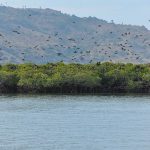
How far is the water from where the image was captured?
49281mm

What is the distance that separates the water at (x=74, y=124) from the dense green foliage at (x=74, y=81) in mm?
25121

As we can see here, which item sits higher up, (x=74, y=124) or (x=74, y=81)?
(x=74, y=81)

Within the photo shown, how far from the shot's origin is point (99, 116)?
67812 millimetres

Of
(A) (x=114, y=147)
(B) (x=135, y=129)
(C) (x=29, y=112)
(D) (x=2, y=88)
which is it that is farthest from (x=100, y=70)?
(A) (x=114, y=147)

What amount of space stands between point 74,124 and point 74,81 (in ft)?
173

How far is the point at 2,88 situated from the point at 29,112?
41.6 m

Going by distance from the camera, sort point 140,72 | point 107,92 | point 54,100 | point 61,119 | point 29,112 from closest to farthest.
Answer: point 61,119, point 29,112, point 54,100, point 107,92, point 140,72

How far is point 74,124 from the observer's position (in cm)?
6075

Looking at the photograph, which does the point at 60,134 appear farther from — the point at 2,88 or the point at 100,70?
the point at 100,70

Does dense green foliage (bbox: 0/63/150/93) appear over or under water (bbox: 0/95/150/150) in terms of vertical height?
over

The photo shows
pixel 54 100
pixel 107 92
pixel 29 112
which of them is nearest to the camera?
pixel 29 112

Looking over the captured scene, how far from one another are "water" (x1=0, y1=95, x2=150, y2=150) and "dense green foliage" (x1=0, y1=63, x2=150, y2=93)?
82.4ft

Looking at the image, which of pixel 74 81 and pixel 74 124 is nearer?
pixel 74 124

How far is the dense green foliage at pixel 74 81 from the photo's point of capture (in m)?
113
